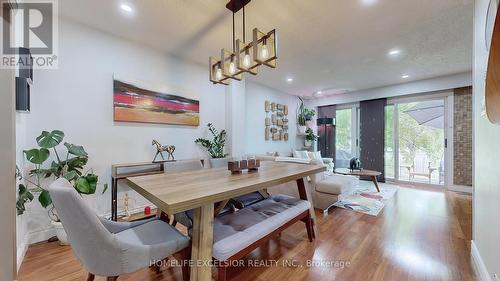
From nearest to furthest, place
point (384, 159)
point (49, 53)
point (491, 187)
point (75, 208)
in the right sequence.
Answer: point (75, 208) < point (491, 187) < point (49, 53) < point (384, 159)

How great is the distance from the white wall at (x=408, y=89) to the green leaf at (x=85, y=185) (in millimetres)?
6166

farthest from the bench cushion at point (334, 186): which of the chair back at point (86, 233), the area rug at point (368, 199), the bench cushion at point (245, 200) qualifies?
the chair back at point (86, 233)

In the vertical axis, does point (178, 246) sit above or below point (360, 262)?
above

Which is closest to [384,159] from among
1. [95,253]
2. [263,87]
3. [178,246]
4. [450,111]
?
[450,111]

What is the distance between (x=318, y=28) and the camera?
98.7 inches

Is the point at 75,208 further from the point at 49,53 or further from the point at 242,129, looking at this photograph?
the point at 242,129

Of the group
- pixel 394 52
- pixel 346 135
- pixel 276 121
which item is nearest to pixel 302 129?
pixel 276 121

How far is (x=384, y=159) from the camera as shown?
522cm

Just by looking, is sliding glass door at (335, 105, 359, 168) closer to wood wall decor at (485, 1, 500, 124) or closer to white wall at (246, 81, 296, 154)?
white wall at (246, 81, 296, 154)

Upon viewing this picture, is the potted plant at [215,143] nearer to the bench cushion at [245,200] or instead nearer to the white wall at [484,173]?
the bench cushion at [245,200]

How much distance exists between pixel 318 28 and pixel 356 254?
2629 mm

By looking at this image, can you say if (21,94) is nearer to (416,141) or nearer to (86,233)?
(86,233)

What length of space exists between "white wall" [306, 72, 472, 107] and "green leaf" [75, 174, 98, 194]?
20.2 feet

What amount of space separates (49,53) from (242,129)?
3079 millimetres
